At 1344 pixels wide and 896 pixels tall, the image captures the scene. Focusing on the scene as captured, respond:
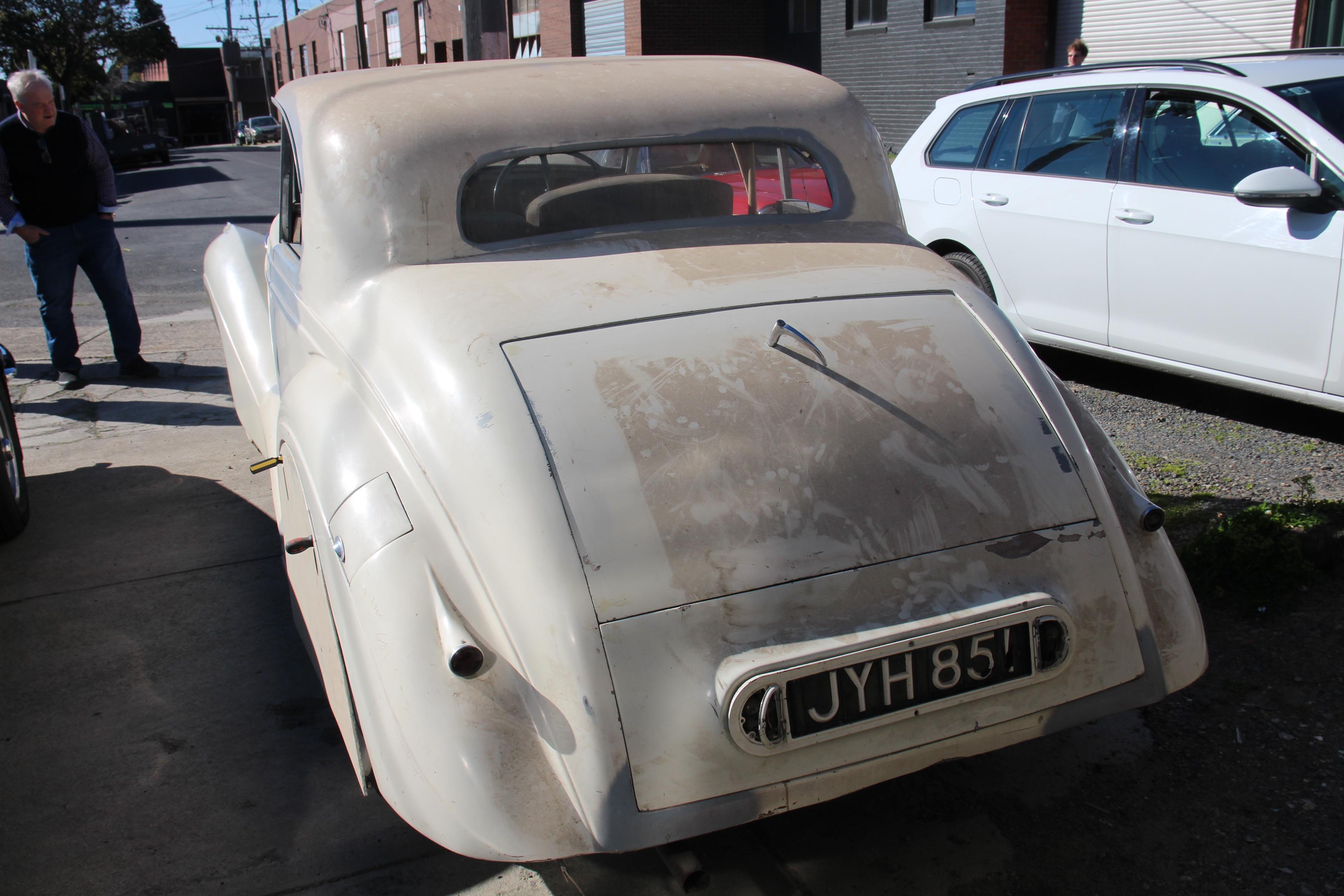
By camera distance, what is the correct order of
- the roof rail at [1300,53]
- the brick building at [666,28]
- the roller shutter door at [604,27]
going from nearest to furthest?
the roof rail at [1300,53]
the brick building at [666,28]
the roller shutter door at [604,27]

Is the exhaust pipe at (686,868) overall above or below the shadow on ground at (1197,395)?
above

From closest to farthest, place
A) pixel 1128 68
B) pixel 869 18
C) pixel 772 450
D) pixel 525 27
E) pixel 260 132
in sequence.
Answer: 1. pixel 772 450
2. pixel 1128 68
3. pixel 869 18
4. pixel 525 27
5. pixel 260 132

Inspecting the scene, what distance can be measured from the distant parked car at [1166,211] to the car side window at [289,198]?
2477 millimetres

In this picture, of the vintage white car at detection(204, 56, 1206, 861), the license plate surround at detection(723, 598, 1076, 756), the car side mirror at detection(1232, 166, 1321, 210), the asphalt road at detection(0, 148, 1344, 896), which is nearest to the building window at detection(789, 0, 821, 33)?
the car side mirror at detection(1232, 166, 1321, 210)

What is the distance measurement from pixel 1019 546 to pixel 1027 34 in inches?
677

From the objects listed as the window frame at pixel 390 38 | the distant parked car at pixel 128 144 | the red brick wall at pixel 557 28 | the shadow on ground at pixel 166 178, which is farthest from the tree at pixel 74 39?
the red brick wall at pixel 557 28

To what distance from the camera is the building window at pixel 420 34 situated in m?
43.0

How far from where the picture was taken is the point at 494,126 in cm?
279

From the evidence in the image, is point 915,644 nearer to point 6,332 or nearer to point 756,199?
point 756,199

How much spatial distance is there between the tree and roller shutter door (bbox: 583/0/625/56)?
32064mm

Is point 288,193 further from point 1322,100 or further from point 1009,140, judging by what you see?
point 1322,100

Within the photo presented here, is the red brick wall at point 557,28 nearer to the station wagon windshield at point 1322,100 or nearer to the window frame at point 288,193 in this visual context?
the station wagon windshield at point 1322,100

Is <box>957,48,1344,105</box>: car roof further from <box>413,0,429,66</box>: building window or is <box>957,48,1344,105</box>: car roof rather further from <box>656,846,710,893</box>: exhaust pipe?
<box>413,0,429,66</box>: building window

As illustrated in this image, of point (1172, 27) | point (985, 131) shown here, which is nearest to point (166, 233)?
point (985, 131)
